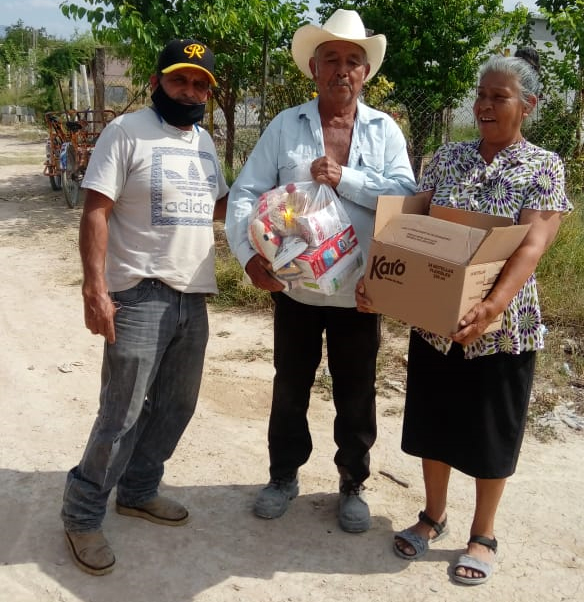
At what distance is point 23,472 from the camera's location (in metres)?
3.45

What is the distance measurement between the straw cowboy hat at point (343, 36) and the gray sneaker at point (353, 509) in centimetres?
190

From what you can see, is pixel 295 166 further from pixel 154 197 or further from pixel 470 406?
pixel 470 406

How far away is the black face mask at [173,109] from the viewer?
2645 millimetres

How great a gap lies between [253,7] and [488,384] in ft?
21.2

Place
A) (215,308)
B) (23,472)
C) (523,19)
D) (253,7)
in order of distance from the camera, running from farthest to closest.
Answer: (523,19) → (253,7) → (215,308) → (23,472)

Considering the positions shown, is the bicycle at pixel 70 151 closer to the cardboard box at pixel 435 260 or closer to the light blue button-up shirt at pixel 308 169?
the light blue button-up shirt at pixel 308 169

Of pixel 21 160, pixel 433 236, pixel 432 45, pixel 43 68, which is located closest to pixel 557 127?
pixel 432 45

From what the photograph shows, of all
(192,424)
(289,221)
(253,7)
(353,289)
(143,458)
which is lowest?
(192,424)

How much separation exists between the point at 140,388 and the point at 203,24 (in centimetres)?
603

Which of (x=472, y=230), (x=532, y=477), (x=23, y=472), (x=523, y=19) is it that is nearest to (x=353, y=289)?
(x=472, y=230)

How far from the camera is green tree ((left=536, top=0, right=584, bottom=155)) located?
766 cm

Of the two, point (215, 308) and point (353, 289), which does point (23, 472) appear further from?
point (215, 308)

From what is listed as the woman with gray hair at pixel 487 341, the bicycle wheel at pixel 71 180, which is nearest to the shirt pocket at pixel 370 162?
the woman with gray hair at pixel 487 341

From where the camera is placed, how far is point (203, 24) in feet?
25.0
